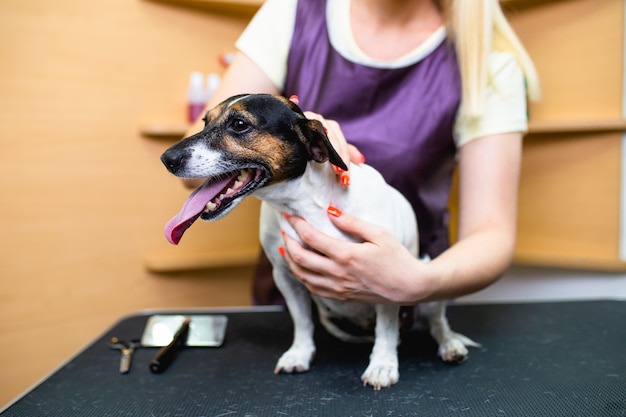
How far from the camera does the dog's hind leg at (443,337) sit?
38.5 inches

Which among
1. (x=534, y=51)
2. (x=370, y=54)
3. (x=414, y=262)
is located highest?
(x=534, y=51)

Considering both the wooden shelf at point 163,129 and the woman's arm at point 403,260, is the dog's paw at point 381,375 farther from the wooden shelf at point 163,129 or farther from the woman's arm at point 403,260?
the wooden shelf at point 163,129

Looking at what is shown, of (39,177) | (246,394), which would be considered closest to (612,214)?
(246,394)

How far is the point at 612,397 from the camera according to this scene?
2.70 feet

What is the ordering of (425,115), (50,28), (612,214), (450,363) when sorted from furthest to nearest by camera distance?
(612,214) < (50,28) < (425,115) < (450,363)

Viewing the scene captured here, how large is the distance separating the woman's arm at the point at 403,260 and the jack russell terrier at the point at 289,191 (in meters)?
0.04

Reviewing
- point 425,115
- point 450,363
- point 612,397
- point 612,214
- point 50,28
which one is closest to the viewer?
point 612,397

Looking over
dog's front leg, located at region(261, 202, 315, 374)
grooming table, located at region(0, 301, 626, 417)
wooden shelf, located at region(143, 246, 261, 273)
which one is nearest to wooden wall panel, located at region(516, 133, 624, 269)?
grooming table, located at region(0, 301, 626, 417)

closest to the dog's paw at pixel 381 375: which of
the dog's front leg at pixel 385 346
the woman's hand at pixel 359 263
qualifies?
the dog's front leg at pixel 385 346

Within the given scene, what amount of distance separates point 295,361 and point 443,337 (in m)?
0.27

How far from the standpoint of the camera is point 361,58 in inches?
44.5

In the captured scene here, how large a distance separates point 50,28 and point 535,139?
1.33m

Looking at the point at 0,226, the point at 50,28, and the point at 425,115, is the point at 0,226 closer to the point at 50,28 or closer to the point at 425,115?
the point at 50,28

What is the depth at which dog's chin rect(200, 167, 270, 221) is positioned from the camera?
782 millimetres
